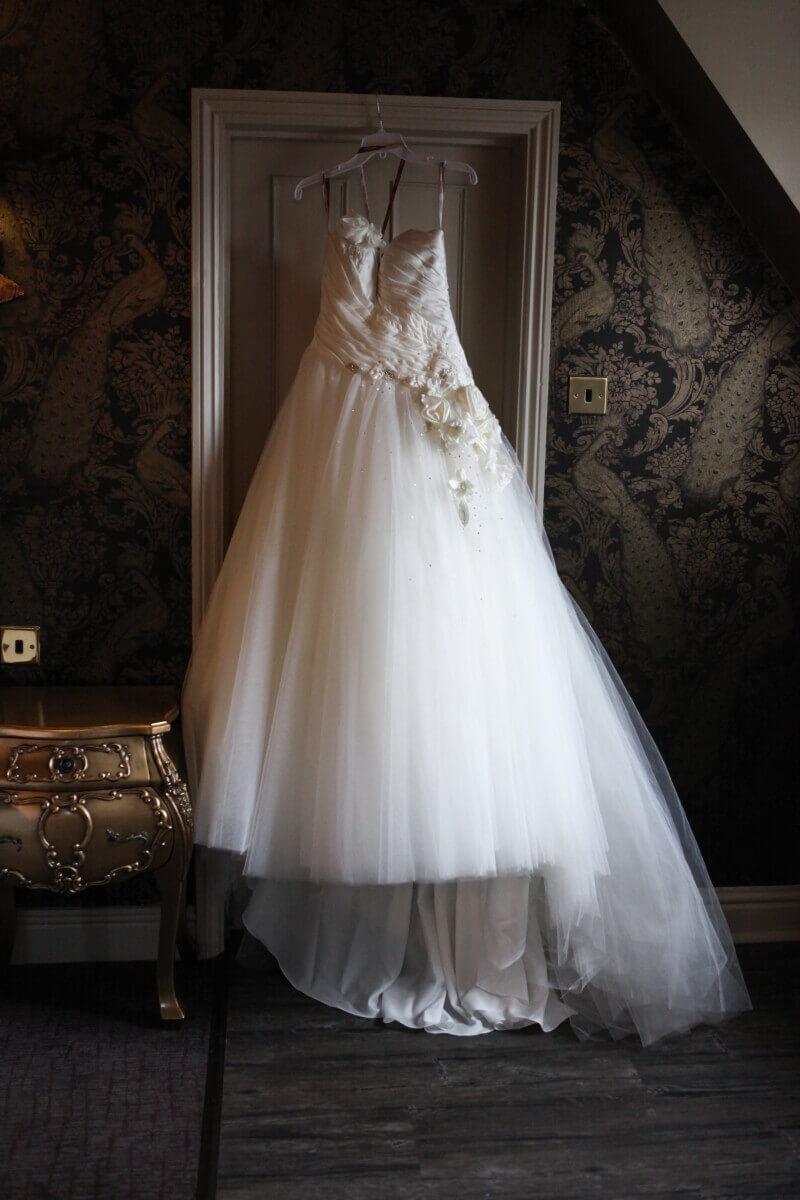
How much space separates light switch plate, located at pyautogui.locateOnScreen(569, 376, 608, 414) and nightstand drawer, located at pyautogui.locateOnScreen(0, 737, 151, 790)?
4.11 ft

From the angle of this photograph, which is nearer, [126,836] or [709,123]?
[126,836]

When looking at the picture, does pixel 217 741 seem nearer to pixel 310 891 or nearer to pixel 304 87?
pixel 310 891

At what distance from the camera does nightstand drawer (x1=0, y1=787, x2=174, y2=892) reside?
1.78 meters

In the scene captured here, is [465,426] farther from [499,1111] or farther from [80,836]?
[499,1111]

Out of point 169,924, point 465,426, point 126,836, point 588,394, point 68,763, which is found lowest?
point 169,924

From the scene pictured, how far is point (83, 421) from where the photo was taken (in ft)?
6.86

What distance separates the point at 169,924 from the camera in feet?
6.22

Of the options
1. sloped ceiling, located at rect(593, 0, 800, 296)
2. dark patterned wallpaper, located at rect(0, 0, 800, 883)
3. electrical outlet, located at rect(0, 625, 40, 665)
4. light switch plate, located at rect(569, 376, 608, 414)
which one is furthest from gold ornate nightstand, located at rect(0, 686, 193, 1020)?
sloped ceiling, located at rect(593, 0, 800, 296)

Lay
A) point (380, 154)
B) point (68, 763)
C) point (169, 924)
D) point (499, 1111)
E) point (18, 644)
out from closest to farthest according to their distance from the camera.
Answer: point (499, 1111) < point (68, 763) < point (169, 924) < point (380, 154) < point (18, 644)

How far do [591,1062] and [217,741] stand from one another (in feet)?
3.17

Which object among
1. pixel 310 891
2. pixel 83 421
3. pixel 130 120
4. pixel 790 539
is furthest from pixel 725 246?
pixel 310 891

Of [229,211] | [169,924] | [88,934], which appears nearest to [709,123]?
[229,211]

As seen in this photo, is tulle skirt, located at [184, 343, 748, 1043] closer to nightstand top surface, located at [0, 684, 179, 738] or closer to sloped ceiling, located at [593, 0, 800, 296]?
nightstand top surface, located at [0, 684, 179, 738]

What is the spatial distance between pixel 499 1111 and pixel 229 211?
1.94 meters
